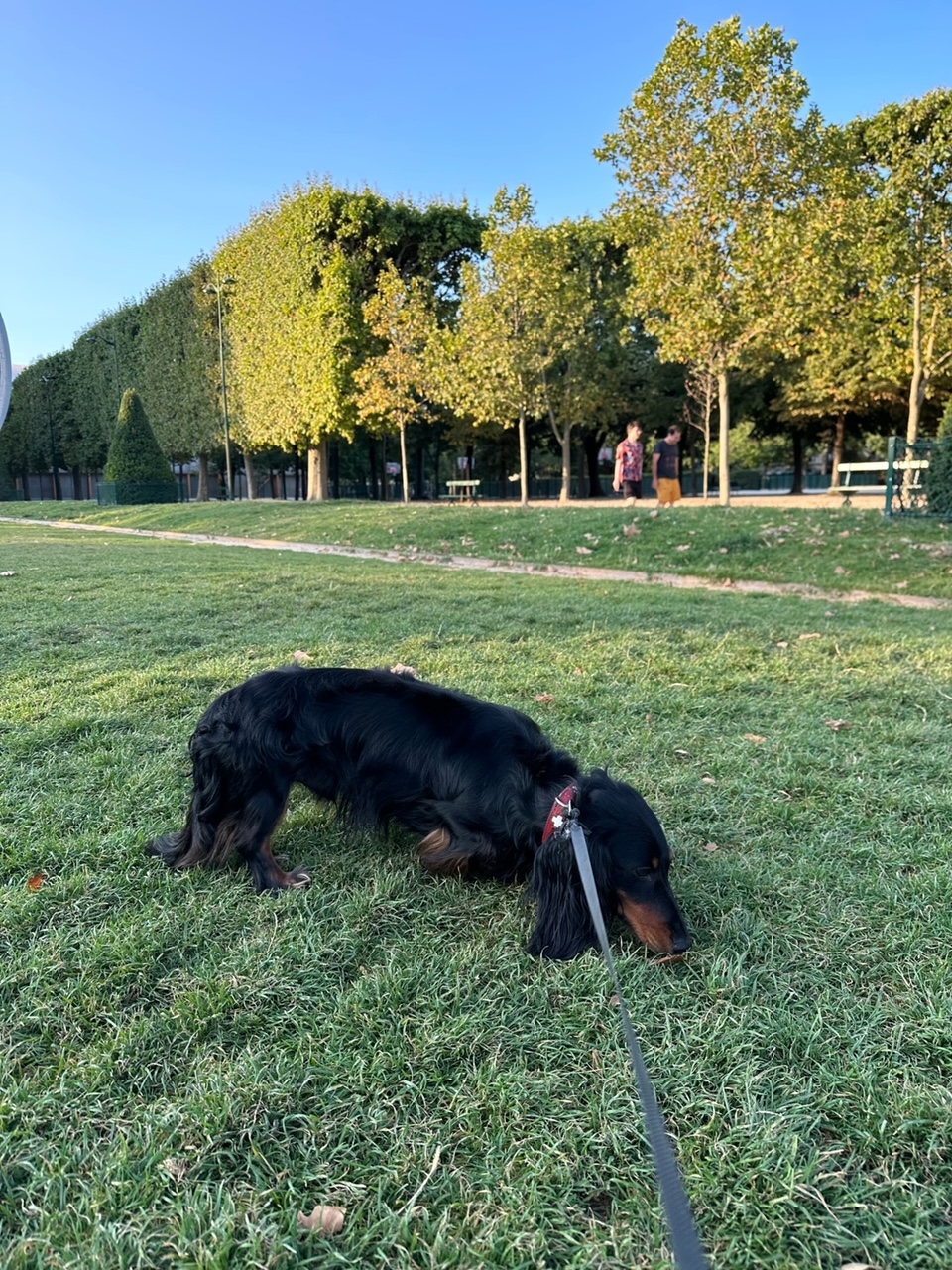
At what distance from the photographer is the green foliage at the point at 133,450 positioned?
27.2 m

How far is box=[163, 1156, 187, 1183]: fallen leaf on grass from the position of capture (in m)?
1.42

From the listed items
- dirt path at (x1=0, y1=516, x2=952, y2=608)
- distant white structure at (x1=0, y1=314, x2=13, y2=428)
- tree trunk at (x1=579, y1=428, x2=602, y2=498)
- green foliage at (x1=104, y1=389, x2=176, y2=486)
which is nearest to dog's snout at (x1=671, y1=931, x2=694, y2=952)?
distant white structure at (x1=0, y1=314, x2=13, y2=428)

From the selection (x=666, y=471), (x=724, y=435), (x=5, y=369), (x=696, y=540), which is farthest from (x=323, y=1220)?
(x=724, y=435)

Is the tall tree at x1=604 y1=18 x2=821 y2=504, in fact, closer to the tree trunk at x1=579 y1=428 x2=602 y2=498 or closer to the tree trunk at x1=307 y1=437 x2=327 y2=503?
the tree trunk at x1=307 y1=437 x2=327 y2=503

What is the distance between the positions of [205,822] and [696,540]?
1024 cm

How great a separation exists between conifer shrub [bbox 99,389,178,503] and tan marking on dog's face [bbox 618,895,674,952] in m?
28.8

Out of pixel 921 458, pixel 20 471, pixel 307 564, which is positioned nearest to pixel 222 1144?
pixel 307 564

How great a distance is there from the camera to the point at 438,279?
2505 centimetres

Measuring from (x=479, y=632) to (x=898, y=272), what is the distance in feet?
48.2

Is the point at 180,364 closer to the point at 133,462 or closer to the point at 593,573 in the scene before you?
the point at 133,462

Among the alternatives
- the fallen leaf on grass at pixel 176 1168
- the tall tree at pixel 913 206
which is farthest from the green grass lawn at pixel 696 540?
the fallen leaf on grass at pixel 176 1168

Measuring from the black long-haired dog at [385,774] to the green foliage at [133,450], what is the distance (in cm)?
2797

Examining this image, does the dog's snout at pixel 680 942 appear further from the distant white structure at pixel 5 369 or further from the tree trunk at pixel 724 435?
the tree trunk at pixel 724 435

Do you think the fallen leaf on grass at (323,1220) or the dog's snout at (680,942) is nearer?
the fallen leaf on grass at (323,1220)
